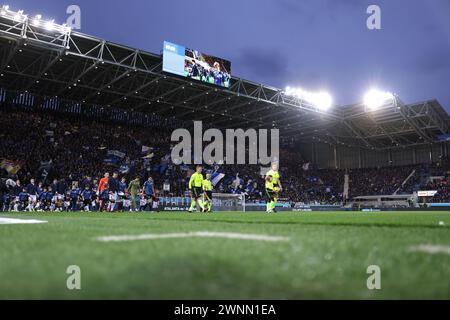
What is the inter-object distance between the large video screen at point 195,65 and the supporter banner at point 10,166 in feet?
40.9

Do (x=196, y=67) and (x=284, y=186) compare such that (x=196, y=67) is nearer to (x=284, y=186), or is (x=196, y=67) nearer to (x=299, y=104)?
(x=299, y=104)

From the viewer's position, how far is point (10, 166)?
26344mm

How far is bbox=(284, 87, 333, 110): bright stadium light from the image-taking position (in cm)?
3419

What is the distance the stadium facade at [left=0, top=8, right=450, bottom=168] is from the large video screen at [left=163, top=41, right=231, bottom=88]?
112 cm

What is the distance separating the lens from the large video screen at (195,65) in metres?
26.6

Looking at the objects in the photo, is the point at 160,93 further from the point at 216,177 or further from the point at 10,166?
the point at 10,166

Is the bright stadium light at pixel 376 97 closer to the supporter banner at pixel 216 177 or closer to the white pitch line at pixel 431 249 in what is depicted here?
the supporter banner at pixel 216 177

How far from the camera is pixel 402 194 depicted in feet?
144

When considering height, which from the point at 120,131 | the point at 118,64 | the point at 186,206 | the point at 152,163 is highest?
the point at 118,64

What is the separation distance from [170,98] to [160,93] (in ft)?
4.25

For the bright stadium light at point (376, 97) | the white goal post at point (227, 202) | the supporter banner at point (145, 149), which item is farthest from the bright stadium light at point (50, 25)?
the bright stadium light at point (376, 97)

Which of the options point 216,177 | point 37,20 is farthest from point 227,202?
point 37,20
